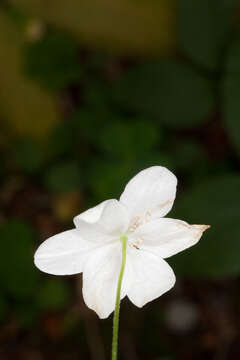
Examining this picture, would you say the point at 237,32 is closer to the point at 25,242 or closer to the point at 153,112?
the point at 153,112

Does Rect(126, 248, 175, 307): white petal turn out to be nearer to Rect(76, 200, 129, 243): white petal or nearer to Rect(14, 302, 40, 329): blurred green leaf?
Rect(76, 200, 129, 243): white petal

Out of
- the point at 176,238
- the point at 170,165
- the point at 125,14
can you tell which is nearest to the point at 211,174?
the point at 170,165

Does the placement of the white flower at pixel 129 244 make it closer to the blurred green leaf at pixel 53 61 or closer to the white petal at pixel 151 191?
the white petal at pixel 151 191

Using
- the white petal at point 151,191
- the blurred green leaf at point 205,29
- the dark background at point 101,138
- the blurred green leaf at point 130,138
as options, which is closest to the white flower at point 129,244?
the white petal at point 151,191

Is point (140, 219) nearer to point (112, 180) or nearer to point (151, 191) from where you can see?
point (151, 191)

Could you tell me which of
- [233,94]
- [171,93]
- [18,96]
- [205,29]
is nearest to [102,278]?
[233,94]
